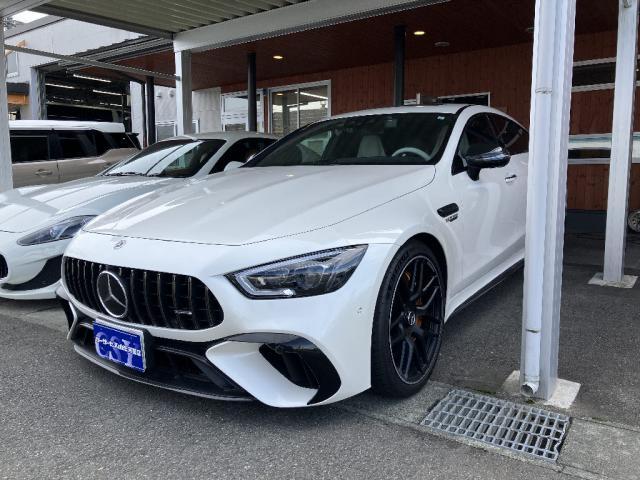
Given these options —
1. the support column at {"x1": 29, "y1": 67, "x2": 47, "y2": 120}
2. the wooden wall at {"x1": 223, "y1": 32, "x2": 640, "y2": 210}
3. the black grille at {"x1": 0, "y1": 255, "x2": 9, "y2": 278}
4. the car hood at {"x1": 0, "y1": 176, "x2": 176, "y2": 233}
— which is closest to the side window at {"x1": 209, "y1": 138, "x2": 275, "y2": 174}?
the car hood at {"x1": 0, "y1": 176, "x2": 176, "y2": 233}

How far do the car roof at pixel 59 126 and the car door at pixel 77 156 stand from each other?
85 millimetres

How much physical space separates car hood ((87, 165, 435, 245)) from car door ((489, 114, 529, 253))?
111 centimetres

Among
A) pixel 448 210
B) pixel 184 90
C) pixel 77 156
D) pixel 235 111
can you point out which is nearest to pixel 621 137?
pixel 448 210

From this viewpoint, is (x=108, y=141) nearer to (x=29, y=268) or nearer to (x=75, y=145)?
(x=75, y=145)

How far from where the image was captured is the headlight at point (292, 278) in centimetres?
208

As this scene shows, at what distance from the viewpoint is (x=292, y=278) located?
6.88ft

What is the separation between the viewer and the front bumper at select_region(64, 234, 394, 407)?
206 centimetres

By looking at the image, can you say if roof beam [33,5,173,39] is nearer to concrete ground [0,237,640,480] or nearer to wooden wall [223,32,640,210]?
wooden wall [223,32,640,210]

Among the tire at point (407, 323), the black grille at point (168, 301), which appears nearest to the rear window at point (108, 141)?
the black grille at point (168, 301)

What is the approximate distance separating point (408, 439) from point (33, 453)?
1.46 metres

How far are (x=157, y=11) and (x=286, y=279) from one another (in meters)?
6.49

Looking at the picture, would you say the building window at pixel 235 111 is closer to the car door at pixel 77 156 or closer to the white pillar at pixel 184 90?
the white pillar at pixel 184 90

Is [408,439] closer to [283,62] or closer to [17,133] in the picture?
[17,133]

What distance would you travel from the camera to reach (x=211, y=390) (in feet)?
7.11
